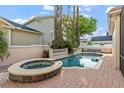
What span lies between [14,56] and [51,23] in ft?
39.1

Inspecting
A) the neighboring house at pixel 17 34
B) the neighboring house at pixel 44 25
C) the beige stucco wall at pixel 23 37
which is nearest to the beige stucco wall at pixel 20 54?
the neighboring house at pixel 17 34

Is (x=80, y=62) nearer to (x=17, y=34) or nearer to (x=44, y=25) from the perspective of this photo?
(x=17, y=34)

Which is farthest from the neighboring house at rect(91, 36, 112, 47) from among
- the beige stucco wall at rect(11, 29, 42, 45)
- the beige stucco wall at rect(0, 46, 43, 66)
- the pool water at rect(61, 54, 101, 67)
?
the beige stucco wall at rect(0, 46, 43, 66)

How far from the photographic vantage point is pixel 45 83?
19.1 ft

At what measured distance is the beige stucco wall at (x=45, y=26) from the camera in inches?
797

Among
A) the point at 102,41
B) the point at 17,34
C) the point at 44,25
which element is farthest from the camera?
the point at 102,41

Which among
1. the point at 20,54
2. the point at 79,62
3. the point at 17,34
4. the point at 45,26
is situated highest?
the point at 45,26

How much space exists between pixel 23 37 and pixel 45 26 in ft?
20.0

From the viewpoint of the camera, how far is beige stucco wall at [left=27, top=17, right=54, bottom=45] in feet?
66.4

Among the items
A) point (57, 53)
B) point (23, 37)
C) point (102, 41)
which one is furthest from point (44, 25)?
point (102, 41)

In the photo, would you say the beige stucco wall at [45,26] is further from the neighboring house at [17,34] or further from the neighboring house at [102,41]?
the neighboring house at [102,41]

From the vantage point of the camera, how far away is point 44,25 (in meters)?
Answer: 20.7

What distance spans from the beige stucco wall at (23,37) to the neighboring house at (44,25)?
245cm

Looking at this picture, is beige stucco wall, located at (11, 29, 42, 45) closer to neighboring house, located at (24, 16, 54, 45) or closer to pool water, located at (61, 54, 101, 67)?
neighboring house, located at (24, 16, 54, 45)
